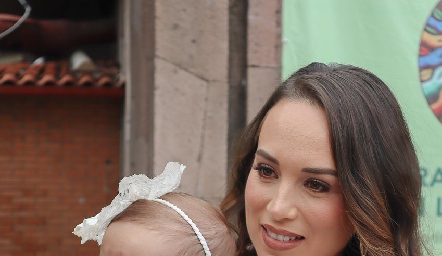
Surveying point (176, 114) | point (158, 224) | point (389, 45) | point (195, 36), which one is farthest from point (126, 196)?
point (195, 36)

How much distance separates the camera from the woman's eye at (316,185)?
1683mm

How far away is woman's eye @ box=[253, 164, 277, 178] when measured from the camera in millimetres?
1741

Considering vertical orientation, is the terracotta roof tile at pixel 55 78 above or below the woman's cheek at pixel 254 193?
above

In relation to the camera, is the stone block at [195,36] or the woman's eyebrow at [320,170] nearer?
the woman's eyebrow at [320,170]

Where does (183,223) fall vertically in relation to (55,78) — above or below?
below

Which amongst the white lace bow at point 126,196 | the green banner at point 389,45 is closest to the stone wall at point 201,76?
the green banner at point 389,45

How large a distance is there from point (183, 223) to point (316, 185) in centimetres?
35

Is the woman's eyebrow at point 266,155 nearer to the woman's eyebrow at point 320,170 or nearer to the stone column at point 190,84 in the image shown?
the woman's eyebrow at point 320,170

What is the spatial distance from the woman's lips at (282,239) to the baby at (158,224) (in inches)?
6.0

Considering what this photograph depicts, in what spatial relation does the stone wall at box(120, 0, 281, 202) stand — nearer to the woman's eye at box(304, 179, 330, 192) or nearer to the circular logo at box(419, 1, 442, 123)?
the circular logo at box(419, 1, 442, 123)

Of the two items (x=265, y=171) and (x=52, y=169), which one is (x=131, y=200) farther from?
(x=52, y=169)

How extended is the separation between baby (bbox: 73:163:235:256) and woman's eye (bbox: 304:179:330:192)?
286mm

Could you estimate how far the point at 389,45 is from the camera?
12.7ft

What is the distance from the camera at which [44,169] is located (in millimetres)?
5660
